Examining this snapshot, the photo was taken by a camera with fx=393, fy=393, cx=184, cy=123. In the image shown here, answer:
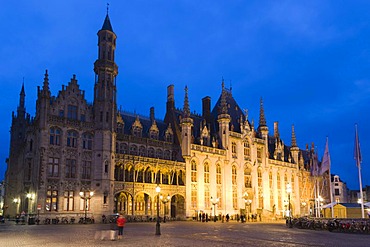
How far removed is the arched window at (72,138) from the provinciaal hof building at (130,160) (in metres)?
0.14

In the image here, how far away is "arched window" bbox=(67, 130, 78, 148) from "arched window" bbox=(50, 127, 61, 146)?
4.55ft

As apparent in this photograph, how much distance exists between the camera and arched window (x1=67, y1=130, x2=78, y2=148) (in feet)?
174

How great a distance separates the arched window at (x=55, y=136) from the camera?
51.5 metres

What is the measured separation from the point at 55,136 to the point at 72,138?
2327 mm

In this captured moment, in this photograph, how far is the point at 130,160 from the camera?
57531mm

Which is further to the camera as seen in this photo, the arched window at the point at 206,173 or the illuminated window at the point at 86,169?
the arched window at the point at 206,173

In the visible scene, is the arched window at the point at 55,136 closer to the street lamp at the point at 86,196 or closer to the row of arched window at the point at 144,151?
the street lamp at the point at 86,196

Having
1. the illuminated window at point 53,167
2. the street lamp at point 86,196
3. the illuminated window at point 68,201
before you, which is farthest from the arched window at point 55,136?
the street lamp at point 86,196

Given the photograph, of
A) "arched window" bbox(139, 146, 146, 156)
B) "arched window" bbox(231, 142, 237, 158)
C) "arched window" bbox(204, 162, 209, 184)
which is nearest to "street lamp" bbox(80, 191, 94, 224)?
"arched window" bbox(139, 146, 146, 156)

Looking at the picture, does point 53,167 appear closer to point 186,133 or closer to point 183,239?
point 186,133

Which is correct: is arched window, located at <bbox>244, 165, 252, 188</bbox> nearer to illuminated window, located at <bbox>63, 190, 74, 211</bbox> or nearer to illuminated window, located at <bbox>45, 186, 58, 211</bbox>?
illuminated window, located at <bbox>63, 190, 74, 211</bbox>

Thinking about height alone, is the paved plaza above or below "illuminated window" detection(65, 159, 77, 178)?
below

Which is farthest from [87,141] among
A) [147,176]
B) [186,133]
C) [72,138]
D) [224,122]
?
[224,122]

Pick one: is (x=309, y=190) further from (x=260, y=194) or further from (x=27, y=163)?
(x=27, y=163)
